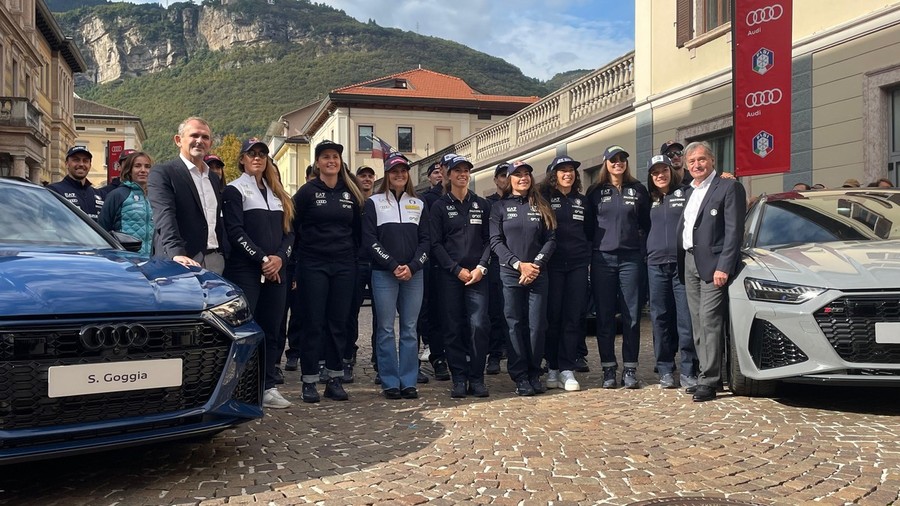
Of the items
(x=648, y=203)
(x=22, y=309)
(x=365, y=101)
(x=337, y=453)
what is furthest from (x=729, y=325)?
(x=365, y=101)

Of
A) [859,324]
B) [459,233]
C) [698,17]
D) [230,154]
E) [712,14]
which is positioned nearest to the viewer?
[859,324]

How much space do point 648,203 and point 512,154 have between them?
16.5m

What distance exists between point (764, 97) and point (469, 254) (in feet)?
13.6

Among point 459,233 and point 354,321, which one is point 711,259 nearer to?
point 459,233

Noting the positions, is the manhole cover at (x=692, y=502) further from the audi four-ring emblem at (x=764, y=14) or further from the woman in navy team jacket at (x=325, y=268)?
the audi four-ring emblem at (x=764, y=14)

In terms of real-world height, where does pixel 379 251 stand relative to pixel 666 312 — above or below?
above

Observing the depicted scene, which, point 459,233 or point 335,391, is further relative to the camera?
point 459,233

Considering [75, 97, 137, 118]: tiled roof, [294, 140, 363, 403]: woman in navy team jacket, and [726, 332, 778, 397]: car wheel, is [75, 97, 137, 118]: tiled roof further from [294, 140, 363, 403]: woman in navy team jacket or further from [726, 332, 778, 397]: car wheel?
[726, 332, 778, 397]: car wheel

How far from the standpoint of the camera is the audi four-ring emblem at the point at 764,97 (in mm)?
8377

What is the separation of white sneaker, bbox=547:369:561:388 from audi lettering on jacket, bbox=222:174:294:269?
2403mm

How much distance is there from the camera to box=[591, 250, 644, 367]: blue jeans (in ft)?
21.3

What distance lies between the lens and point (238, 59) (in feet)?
367

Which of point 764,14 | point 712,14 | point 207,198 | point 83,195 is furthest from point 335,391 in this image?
point 712,14

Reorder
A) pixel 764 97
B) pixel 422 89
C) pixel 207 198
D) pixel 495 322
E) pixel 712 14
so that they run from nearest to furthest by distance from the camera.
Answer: pixel 207 198 → pixel 495 322 → pixel 764 97 → pixel 712 14 → pixel 422 89
